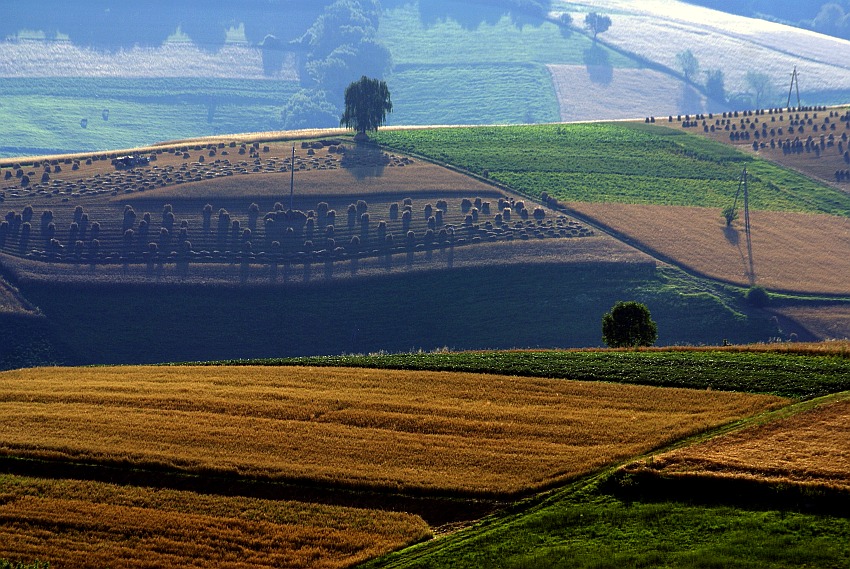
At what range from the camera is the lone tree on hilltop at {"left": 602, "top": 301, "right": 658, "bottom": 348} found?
8094 centimetres

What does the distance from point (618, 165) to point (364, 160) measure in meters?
36.9

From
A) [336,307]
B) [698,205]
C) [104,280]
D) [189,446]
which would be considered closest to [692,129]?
[698,205]

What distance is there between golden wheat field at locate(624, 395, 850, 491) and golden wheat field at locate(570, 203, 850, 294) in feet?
210

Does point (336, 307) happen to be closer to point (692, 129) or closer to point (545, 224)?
point (545, 224)

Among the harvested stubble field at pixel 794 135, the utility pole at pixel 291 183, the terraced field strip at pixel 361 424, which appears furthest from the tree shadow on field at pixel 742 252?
the terraced field strip at pixel 361 424

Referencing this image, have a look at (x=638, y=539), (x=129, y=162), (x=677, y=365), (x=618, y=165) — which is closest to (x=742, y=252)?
(x=618, y=165)

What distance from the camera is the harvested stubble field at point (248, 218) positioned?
115750 millimetres

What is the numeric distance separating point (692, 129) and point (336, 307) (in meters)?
86.6

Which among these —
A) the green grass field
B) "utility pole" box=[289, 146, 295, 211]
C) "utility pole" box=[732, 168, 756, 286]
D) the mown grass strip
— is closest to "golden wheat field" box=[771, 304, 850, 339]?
"utility pole" box=[732, 168, 756, 286]

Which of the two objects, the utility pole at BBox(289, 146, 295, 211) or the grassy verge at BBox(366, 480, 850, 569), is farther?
the utility pole at BBox(289, 146, 295, 211)

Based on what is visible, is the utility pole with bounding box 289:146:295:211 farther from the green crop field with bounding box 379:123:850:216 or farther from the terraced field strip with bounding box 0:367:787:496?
the terraced field strip with bounding box 0:367:787:496

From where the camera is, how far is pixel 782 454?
47.5m

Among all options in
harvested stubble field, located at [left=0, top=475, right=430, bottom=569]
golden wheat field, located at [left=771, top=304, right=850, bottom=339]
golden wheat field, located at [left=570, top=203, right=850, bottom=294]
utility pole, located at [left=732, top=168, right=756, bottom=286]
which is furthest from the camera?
utility pole, located at [left=732, top=168, right=756, bottom=286]

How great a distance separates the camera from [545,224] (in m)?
127
